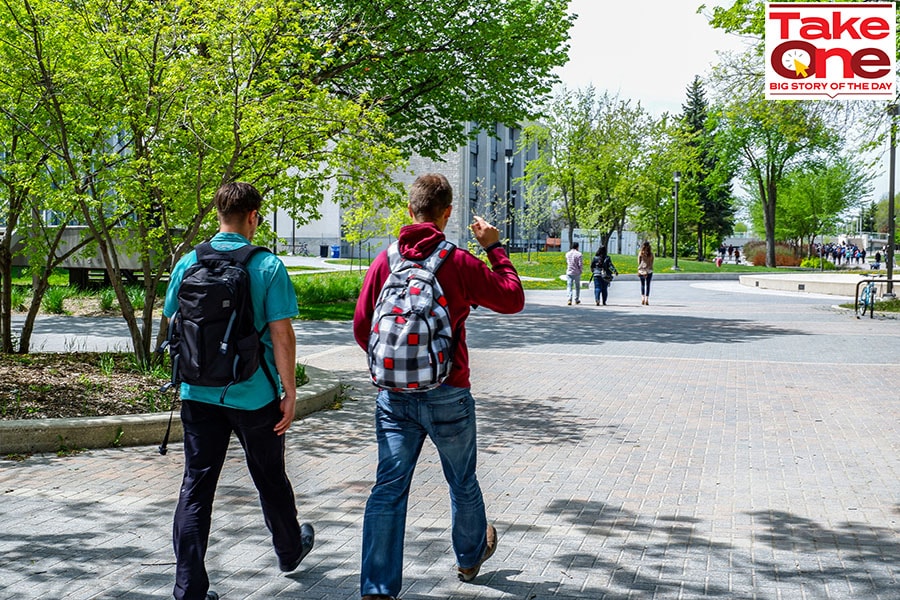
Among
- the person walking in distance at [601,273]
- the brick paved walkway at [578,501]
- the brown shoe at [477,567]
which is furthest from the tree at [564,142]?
the brown shoe at [477,567]

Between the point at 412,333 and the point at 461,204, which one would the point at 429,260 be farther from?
the point at 461,204

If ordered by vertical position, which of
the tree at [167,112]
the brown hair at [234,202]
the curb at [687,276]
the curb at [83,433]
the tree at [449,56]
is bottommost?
the curb at [687,276]

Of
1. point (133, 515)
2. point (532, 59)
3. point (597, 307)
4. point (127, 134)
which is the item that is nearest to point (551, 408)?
point (133, 515)

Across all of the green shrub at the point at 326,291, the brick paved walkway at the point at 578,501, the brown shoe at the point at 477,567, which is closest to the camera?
the brown shoe at the point at 477,567

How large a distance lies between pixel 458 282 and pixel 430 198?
1.21ft

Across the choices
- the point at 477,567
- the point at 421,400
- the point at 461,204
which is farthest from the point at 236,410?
the point at 461,204

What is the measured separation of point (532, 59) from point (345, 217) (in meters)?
7.37

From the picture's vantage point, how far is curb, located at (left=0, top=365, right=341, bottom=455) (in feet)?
22.9

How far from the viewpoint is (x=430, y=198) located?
4023 mm

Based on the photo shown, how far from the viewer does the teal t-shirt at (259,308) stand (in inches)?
156

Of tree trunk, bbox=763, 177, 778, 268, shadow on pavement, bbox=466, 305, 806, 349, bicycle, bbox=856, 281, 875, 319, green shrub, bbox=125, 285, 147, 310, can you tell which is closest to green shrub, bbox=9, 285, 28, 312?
green shrub, bbox=125, 285, 147, 310

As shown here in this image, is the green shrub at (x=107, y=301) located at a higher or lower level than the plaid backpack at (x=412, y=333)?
lower

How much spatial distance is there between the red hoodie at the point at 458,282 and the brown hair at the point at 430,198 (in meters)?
0.05

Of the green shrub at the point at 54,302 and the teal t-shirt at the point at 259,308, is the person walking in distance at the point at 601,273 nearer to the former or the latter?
the green shrub at the point at 54,302
